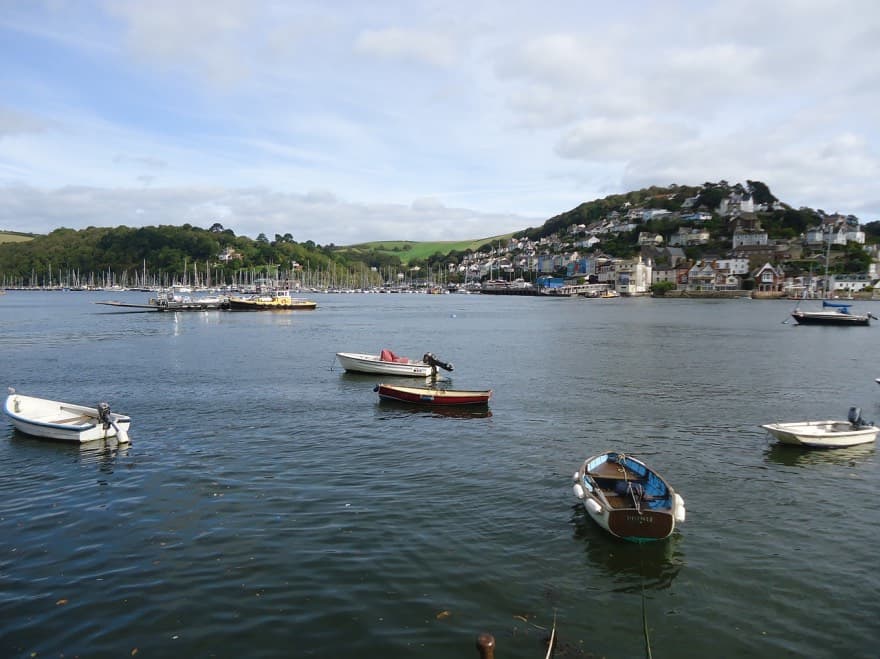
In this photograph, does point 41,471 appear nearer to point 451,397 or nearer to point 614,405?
point 451,397

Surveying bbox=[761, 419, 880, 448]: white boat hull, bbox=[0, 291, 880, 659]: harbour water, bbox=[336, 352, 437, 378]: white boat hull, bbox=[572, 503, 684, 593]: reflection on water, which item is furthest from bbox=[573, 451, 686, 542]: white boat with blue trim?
bbox=[336, 352, 437, 378]: white boat hull

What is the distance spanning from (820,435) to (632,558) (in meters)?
14.4

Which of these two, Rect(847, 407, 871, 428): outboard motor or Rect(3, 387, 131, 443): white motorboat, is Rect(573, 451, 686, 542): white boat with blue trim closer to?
Rect(847, 407, 871, 428): outboard motor

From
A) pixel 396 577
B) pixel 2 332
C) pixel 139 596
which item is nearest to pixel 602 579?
pixel 396 577

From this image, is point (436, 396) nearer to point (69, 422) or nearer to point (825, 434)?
point (69, 422)

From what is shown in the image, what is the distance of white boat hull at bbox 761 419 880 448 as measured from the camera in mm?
24047

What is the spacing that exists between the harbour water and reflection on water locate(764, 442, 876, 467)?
0.14 m

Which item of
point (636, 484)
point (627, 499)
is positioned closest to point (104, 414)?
point (627, 499)

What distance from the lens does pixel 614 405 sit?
3325 cm

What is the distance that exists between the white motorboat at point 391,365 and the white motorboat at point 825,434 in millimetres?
20744

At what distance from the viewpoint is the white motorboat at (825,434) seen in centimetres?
2406

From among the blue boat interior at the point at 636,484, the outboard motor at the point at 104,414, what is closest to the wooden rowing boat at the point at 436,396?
the blue boat interior at the point at 636,484

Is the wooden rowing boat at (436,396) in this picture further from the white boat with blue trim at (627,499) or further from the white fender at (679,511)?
the white fender at (679,511)

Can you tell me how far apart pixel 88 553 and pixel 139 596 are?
2.96 metres
